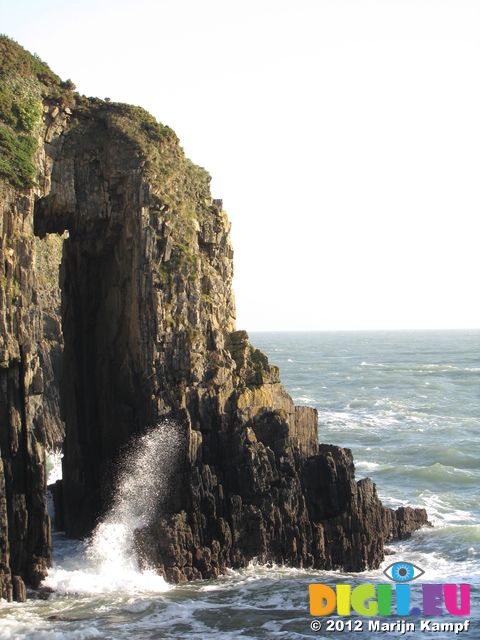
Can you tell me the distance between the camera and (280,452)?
3092 centimetres

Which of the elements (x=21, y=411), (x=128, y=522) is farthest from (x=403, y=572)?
(x=21, y=411)

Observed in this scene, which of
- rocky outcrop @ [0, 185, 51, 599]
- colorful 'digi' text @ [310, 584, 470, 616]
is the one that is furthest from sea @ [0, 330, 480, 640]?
rocky outcrop @ [0, 185, 51, 599]

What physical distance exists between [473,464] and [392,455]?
482 centimetres

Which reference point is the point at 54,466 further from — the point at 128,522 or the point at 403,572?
the point at 403,572

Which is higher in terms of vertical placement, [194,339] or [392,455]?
[194,339]

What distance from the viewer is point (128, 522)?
3064 cm

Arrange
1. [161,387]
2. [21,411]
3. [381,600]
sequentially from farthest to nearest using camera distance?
[161,387], [21,411], [381,600]

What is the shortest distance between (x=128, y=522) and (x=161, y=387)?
5.17m

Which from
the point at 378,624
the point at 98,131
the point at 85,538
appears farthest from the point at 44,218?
the point at 378,624

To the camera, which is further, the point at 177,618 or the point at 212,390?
the point at 212,390

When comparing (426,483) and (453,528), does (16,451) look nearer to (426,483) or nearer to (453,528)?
(453,528)

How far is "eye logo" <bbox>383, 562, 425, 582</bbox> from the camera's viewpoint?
96.0 feet

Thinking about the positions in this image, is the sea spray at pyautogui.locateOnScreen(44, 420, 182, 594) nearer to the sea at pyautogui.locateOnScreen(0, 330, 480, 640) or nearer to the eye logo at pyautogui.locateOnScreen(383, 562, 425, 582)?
the sea at pyautogui.locateOnScreen(0, 330, 480, 640)

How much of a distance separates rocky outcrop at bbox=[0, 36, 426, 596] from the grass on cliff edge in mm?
426
